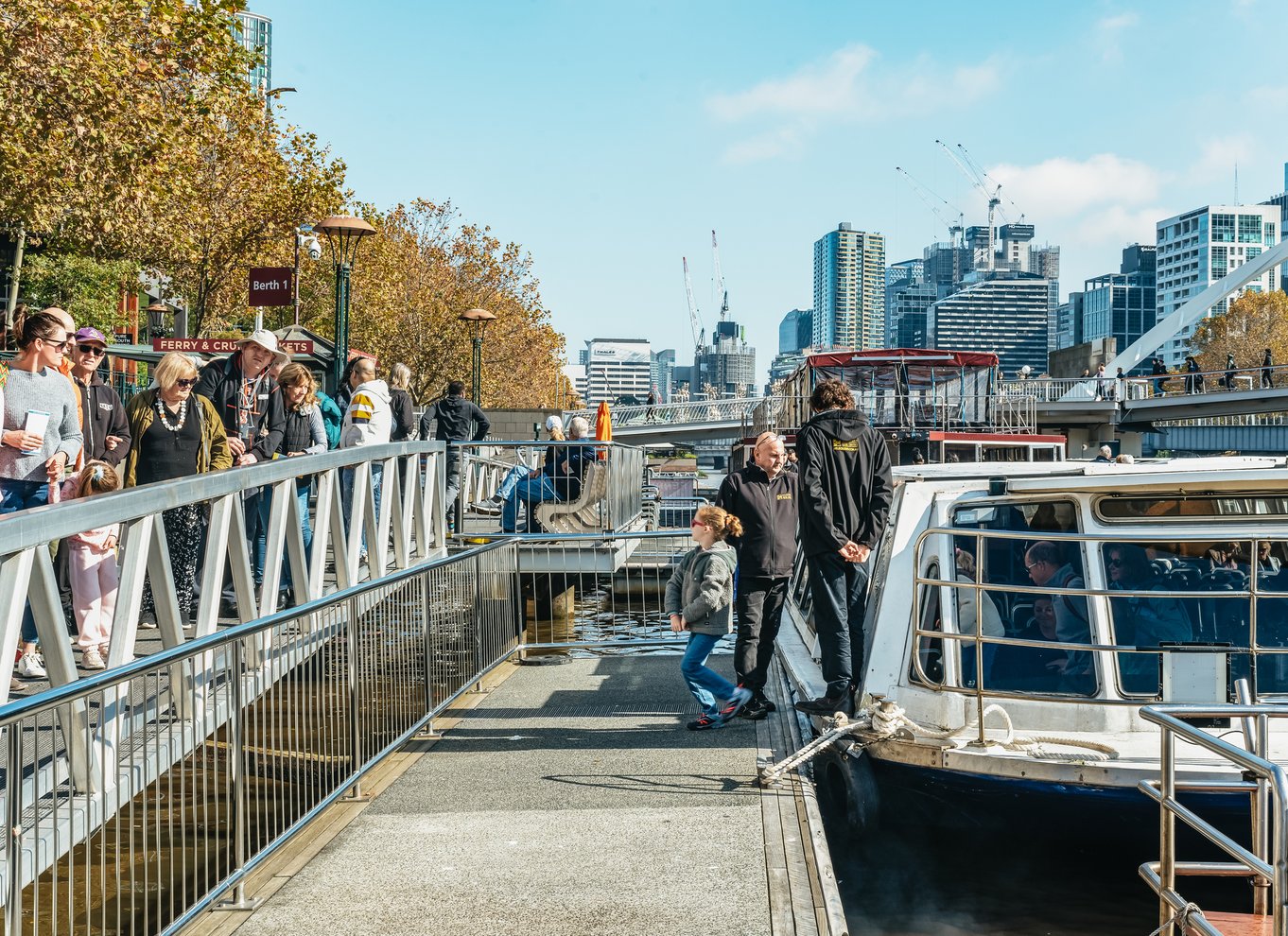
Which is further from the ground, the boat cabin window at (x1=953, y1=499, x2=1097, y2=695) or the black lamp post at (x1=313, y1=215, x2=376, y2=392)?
the black lamp post at (x1=313, y1=215, x2=376, y2=392)

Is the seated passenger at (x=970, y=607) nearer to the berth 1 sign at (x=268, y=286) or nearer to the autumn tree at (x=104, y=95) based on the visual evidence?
the autumn tree at (x=104, y=95)

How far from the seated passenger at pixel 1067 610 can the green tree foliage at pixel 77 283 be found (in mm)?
33995

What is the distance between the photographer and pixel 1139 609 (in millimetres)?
6805

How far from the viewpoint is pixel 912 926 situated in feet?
20.7

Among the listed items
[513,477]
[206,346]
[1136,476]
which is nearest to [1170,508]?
[1136,476]

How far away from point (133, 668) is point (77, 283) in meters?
37.1

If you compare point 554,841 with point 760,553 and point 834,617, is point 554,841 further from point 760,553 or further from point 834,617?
point 760,553

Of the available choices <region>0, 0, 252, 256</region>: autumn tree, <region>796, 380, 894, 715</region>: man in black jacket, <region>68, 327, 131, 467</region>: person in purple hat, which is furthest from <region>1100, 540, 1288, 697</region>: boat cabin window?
<region>0, 0, 252, 256</region>: autumn tree

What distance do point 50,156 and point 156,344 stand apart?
6.70 m

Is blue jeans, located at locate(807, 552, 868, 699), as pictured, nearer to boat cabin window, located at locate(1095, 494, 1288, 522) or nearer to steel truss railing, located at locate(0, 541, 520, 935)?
boat cabin window, located at locate(1095, 494, 1288, 522)

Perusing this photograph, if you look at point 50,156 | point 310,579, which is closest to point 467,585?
point 310,579

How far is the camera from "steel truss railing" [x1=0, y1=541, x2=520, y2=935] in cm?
369

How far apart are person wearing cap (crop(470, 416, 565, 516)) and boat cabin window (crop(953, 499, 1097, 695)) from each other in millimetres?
6729

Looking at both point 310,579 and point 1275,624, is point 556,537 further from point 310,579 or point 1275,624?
point 1275,624
